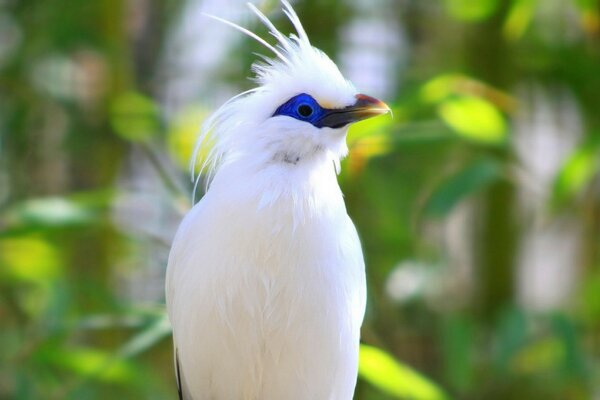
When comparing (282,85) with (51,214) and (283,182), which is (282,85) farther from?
(51,214)

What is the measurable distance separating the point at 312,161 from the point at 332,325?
17.8 inches

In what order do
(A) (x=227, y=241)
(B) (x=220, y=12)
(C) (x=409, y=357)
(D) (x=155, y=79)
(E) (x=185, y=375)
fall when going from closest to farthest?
(A) (x=227, y=241)
(E) (x=185, y=375)
(B) (x=220, y=12)
(C) (x=409, y=357)
(D) (x=155, y=79)

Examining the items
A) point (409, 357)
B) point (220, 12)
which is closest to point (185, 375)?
point (220, 12)

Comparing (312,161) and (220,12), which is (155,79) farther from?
(312,161)

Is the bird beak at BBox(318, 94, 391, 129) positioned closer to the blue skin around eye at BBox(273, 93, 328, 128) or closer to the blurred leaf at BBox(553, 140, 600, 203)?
the blue skin around eye at BBox(273, 93, 328, 128)

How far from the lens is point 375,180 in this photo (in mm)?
5094

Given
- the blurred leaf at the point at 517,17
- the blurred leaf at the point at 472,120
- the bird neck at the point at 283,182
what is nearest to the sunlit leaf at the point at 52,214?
the bird neck at the point at 283,182

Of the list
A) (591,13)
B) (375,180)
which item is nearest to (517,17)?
(591,13)

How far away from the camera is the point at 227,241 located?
295 centimetres

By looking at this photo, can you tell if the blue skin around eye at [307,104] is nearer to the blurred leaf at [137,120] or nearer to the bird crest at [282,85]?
the bird crest at [282,85]

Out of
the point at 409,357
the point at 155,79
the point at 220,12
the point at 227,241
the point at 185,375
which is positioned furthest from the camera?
the point at 155,79

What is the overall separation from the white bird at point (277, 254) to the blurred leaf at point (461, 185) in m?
0.96

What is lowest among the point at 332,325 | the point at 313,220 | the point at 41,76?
the point at 41,76

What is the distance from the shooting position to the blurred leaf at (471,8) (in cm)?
469
